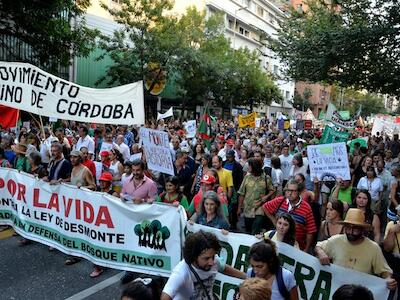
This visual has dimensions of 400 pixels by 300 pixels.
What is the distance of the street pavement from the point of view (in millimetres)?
4984

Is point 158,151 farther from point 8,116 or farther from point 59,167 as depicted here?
point 8,116

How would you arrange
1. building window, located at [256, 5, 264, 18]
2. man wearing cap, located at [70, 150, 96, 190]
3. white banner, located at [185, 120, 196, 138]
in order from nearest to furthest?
man wearing cap, located at [70, 150, 96, 190] → white banner, located at [185, 120, 196, 138] → building window, located at [256, 5, 264, 18]

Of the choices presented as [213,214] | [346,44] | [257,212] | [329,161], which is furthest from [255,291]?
[346,44]

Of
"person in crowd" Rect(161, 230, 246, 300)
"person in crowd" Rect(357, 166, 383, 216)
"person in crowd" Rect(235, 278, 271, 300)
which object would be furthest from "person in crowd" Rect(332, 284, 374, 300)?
"person in crowd" Rect(357, 166, 383, 216)

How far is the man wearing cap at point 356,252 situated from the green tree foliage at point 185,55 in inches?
854

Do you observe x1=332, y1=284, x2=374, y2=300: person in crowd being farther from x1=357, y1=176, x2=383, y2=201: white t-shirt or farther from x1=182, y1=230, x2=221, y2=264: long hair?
x1=357, y1=176, x2=383, y2=201: white t-shirt

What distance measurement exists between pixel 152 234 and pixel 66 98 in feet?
9.15

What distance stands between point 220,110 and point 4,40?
2574 cm

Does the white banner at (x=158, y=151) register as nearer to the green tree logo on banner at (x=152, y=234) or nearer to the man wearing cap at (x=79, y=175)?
the man wearing cap at (x=79, y=175)

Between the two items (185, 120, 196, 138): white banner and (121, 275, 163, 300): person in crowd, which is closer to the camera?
(121, 275, 163, 300): person in crowd

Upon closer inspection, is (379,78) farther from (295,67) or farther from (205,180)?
(205,180)

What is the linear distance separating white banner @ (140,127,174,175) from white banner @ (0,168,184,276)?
158 cm

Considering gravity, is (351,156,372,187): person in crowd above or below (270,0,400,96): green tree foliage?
below

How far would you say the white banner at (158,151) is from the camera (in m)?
6.82
